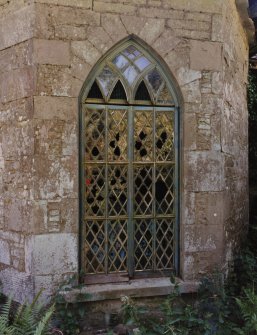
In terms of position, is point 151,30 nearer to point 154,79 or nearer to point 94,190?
point 154,79

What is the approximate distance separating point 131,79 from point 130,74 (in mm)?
58

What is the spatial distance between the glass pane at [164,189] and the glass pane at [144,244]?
0.21 metres

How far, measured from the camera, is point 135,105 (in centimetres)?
462

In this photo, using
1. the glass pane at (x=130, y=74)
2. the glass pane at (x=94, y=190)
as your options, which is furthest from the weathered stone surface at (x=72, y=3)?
the glass pane at (x=94, y=190)

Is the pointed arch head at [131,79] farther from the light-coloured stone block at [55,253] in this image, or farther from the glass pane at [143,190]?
the light-coloured stone block at [55,253]

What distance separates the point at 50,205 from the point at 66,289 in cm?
86

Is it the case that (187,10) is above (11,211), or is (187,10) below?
above

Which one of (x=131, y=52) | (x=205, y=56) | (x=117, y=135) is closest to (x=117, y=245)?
(x=117, y=135)

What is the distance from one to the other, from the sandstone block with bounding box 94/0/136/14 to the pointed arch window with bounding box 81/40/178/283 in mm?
353

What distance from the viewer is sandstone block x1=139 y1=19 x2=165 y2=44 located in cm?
451

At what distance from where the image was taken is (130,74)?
15.1ft

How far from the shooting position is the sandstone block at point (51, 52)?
13.8ft

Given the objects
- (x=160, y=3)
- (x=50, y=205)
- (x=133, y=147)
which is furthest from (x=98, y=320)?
(x=160, y=3)

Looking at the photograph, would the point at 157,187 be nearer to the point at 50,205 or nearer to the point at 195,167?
the point at 195,167
